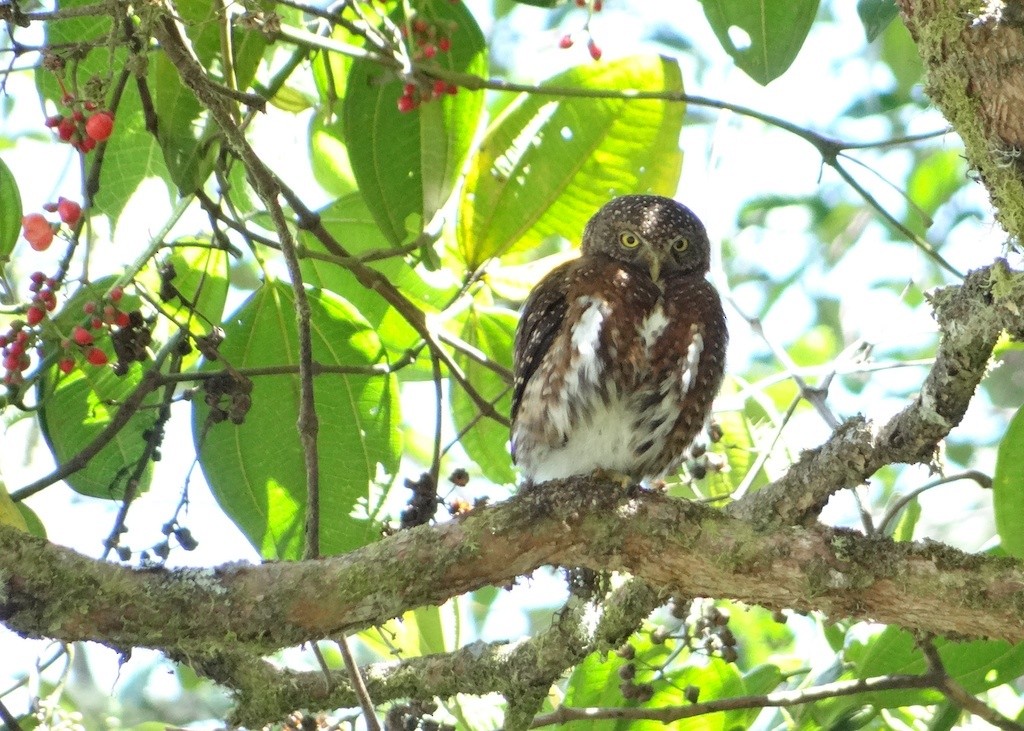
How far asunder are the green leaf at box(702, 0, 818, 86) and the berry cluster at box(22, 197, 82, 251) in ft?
5.19

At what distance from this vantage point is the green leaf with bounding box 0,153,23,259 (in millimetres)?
2615

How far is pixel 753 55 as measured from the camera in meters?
2.94

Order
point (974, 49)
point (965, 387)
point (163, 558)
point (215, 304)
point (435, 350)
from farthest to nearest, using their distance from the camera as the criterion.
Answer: point (215, 304)
point (435, 350)
point (163, 558)
point (965, 387)
point (974, 49)

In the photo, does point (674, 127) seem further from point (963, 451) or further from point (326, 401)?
point (963, 451)

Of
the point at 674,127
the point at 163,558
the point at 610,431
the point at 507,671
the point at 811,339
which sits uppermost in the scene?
the point at 811,339

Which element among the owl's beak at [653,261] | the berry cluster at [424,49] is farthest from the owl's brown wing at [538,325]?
the berry cluster at [424,49]

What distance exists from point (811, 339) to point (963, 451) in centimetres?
115

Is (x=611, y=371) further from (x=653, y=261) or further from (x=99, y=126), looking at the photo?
(x=99, y=126)

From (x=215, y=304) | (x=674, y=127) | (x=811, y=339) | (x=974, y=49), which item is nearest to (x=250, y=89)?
(x=215, y=304)

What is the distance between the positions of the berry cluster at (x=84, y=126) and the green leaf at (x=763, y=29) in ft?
4.81

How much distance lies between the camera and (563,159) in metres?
3.40

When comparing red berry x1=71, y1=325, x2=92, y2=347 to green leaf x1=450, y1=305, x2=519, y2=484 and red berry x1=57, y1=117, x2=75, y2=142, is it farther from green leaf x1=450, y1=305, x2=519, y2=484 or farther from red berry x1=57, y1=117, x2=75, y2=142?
green leaf x1=450, y1=305, x2=519, y2=484

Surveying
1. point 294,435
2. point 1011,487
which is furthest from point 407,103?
point 1011,487

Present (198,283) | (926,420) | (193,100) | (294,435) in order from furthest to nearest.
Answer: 1. (198,283)
2. (294,435)
3. (193,100)
4. (926,420)
